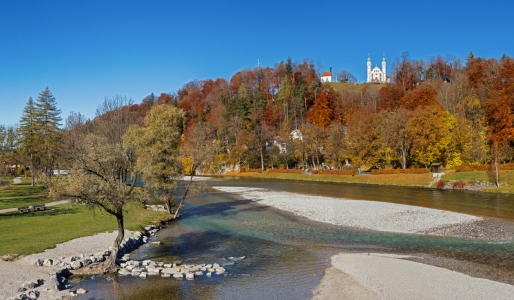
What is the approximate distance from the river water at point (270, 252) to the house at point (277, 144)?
55873 mm

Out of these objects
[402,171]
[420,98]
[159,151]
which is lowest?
[402,171]

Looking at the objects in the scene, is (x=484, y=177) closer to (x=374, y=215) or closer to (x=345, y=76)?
(x=374, y=215)

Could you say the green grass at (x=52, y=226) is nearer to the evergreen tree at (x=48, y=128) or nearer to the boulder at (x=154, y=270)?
the boulder at (x=154, y=270)

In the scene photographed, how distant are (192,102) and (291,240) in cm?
12251

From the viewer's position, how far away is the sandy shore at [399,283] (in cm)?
1220

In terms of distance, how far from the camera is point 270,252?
18.7 meters

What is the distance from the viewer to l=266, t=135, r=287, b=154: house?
8709 centimetres

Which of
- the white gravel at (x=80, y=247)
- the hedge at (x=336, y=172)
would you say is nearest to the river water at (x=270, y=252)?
the white gravel at (x=80, y=247)

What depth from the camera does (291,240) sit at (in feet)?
69.7

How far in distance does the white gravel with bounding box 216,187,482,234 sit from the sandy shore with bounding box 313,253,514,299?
8671mm

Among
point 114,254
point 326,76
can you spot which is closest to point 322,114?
point 326,76

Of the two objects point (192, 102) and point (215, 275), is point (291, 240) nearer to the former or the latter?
point (215, 275)

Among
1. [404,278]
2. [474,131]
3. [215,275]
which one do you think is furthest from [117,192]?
[474,131]

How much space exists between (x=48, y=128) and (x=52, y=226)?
115ft
